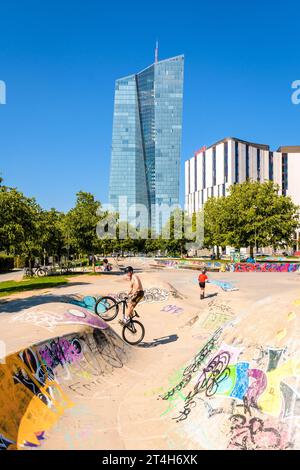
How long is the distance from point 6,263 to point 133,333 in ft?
157

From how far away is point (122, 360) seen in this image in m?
9.48

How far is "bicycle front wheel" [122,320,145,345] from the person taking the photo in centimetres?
1126

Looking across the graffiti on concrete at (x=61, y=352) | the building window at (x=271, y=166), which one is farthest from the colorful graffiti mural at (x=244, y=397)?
the building window at (x=271, y=166)

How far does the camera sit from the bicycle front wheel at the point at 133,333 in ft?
37.0

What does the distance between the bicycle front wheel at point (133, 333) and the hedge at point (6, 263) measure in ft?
150

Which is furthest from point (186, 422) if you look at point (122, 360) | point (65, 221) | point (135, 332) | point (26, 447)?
point (65, 221)

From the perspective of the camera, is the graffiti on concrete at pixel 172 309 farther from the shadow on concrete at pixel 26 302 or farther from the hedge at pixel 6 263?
the hedge at pixel 6 263

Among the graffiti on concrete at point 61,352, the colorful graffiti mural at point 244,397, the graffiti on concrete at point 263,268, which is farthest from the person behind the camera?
the graffiti on concrete at point 263,268

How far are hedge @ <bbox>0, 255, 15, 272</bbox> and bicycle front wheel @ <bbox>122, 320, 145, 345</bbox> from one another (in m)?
45.8

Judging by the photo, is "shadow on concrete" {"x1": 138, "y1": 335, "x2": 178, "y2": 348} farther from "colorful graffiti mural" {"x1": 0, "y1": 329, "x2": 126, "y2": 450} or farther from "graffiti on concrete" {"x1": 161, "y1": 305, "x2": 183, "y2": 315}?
"graffiti on concrete" {"x1": 161, "y1": 305, "x2": 183, "y2": 315}

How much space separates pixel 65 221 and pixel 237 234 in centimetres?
3214

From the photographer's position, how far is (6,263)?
54188mm

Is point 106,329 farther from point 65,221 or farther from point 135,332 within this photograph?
point 65,221

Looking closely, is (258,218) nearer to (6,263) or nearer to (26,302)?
(6,263)
